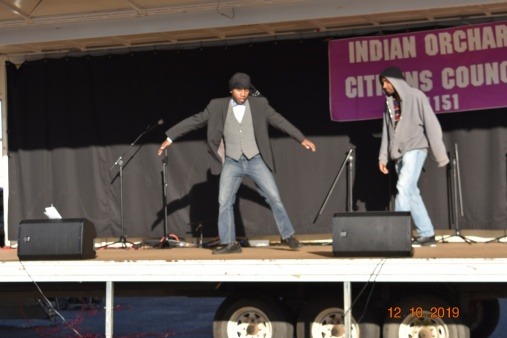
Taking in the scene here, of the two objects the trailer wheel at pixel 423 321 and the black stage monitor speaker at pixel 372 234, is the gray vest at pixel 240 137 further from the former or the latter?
the trailer wheel at pixel 423 321

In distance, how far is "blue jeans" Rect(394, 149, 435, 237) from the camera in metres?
8.62

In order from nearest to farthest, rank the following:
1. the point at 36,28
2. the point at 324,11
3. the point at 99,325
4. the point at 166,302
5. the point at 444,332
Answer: the point at 444,332 < the point at 324,11 < the point at 36,28 < the point at 99,325 < the point at 166,302

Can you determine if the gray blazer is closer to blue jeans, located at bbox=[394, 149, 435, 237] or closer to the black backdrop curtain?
blue jeans, located at bbox=[394, 149, 435, 237]

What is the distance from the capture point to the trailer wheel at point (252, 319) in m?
7.54

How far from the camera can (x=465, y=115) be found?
34.2 feet

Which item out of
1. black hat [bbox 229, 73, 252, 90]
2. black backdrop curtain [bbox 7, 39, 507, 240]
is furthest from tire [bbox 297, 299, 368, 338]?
black backdrop curtain [bbox 7, 39, 507, 240]

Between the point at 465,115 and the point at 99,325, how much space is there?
482 centimetres

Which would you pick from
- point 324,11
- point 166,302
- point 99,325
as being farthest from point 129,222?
point 324,11

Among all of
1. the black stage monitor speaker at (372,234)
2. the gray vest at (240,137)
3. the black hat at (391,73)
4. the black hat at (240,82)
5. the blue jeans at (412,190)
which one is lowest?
the black stage monitor speaker at (372,234)

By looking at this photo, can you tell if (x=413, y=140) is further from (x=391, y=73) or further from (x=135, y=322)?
(x=135, y=322)

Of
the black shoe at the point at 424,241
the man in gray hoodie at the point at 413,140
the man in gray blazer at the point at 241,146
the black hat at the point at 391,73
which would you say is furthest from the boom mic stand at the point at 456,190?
the man in gray blazer at the point at 241,146

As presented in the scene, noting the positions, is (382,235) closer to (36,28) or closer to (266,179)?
(266,179)

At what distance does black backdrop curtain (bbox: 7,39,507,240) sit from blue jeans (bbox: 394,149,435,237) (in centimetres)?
176
